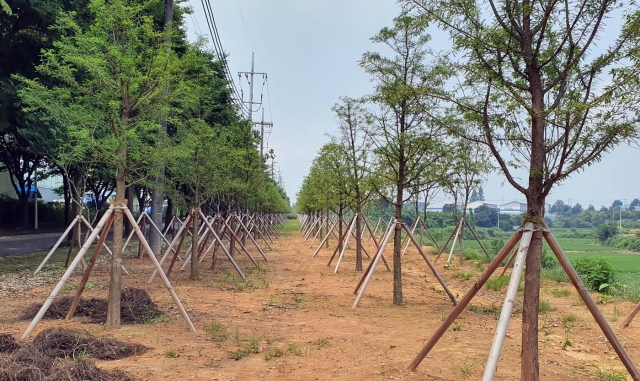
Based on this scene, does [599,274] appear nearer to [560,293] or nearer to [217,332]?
[560,293]

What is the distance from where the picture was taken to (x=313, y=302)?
11141mm

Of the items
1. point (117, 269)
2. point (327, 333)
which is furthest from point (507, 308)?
point (117, 269)

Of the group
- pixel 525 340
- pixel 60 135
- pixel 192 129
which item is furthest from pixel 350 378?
pixel 60 135

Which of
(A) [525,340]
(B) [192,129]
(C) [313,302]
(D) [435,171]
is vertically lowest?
(C) [313,302]

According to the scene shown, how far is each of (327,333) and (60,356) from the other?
3.78m

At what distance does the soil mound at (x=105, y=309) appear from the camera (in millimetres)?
8523

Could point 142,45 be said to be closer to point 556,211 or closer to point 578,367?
point 578,367

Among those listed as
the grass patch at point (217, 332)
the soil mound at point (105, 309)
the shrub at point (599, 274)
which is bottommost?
the grass patch at point (217, 332)

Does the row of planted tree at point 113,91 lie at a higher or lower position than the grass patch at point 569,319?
higher

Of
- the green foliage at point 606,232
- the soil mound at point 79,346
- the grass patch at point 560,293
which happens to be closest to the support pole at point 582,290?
the soil mound at point 79,346

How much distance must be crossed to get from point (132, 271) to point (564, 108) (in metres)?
13.3

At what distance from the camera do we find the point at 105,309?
897 centimetres

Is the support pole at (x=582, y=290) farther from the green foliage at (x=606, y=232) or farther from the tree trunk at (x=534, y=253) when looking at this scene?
the green foliage at (x=606, y=232)

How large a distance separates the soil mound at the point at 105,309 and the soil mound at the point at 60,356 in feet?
5.89
